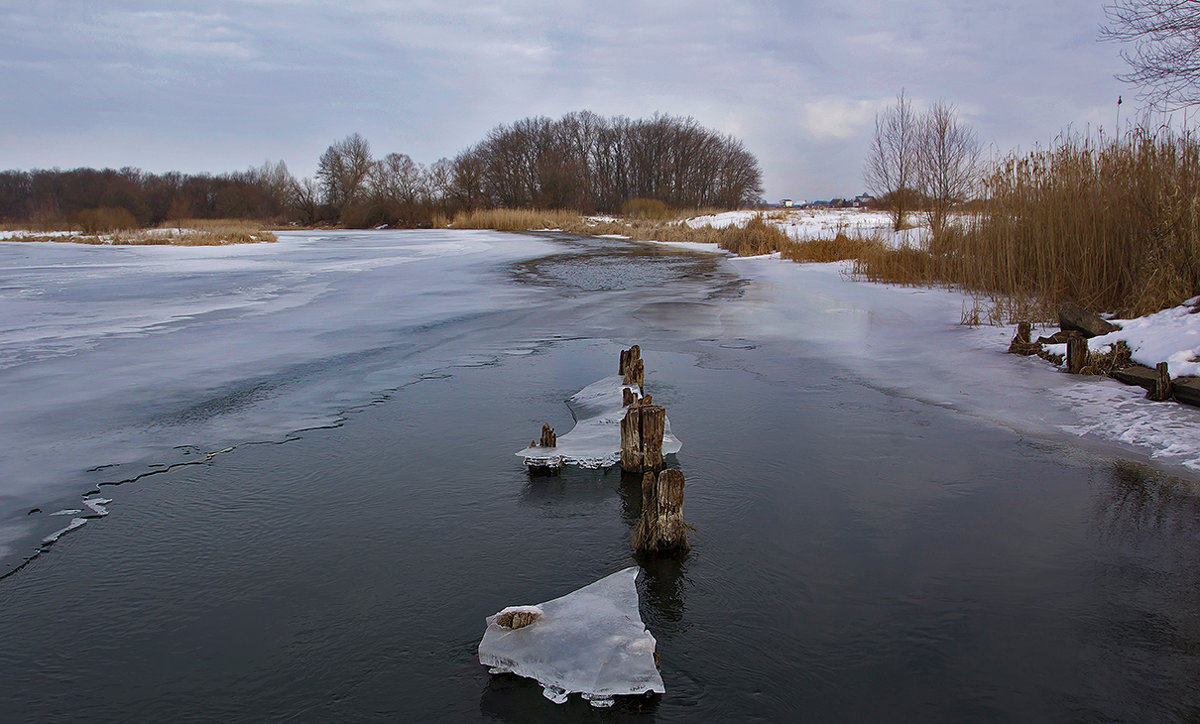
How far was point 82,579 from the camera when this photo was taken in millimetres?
3199

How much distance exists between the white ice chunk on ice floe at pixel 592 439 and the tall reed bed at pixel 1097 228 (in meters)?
5.84

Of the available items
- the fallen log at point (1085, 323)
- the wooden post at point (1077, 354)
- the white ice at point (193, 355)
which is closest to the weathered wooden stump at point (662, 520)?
the white ice at point (193, 355)

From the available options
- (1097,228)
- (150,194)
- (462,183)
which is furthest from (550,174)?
(1097,228)

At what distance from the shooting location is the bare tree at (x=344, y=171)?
73.9 metres

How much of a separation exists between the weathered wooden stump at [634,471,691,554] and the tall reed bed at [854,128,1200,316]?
6759 millimetres

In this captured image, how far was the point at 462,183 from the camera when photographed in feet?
Answer: 212

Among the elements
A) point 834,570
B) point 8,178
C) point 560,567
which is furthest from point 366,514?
point 8,178

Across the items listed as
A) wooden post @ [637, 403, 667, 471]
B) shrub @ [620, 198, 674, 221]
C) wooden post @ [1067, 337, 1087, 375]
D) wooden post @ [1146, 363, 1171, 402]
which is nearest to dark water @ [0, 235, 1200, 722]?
wooden post @ [637, 403, 667, 471]

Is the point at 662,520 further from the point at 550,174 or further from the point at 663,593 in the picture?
the point at 550,174

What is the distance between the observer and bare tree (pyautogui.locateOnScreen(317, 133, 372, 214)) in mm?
73875

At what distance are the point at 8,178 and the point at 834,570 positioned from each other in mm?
102772

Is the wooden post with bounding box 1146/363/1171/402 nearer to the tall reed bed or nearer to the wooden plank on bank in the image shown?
the wooden plank on bank

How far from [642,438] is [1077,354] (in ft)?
15.2

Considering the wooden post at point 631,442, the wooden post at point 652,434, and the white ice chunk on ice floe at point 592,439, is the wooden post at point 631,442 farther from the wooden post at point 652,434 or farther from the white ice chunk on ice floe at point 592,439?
the white ice chunk on ice floe at point 592,439
